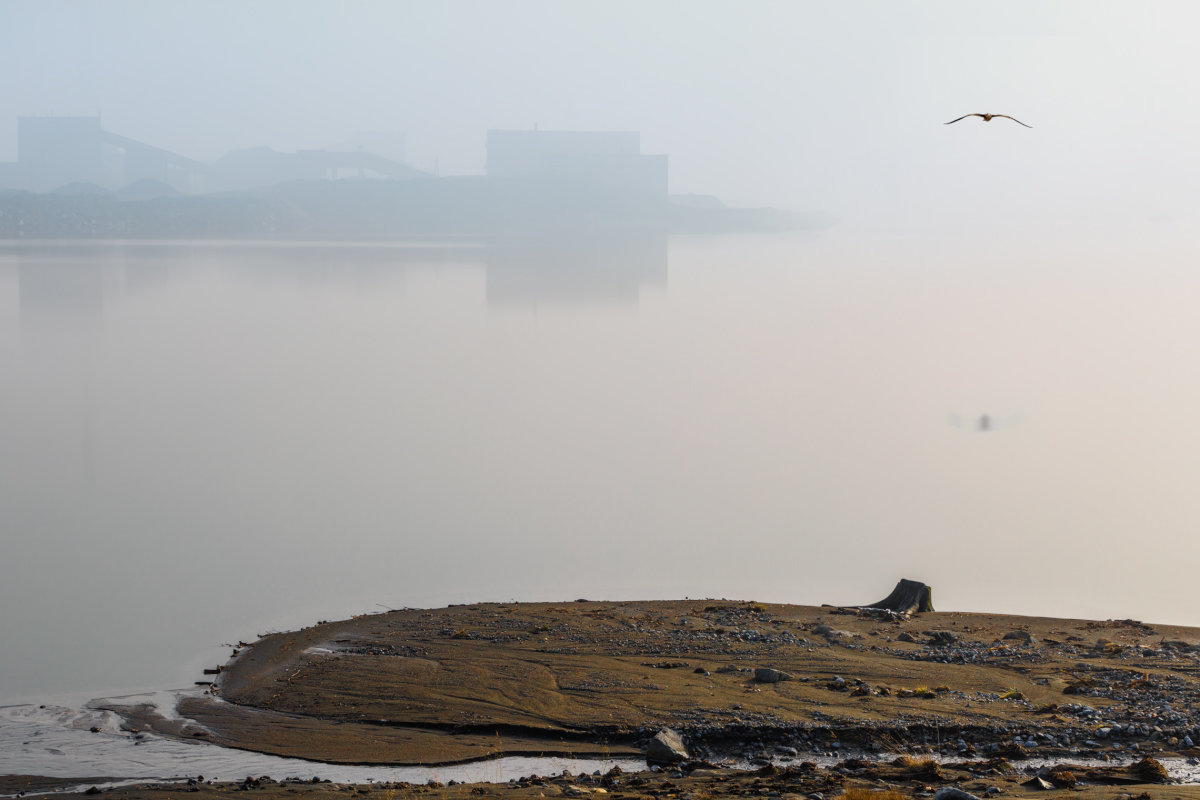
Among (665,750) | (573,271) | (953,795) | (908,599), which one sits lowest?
(665,750)

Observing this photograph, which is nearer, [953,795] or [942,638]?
[953,795]

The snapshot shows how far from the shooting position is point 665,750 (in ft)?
22.8

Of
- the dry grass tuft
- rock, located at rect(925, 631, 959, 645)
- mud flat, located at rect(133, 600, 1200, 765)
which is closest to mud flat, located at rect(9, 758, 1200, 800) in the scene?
the dry grass tuft

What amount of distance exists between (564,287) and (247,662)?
51.9 meters

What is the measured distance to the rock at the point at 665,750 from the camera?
6.93 m

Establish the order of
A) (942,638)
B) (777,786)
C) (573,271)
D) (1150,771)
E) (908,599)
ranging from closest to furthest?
(777,786), (1150,771), (942,638), (908,599), (573,271)

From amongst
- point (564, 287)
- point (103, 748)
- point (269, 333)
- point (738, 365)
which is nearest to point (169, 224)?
point (564, 287)

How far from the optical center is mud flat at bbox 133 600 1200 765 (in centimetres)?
725

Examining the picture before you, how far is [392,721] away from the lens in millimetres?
7758

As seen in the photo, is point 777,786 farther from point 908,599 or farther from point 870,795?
point 908,599

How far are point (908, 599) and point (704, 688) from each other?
3.29 metres

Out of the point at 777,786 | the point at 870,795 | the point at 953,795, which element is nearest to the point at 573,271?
the point at 777,786

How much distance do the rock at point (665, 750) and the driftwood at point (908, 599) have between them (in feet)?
13.2

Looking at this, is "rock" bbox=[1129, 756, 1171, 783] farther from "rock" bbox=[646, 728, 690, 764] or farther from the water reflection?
the water reflection
